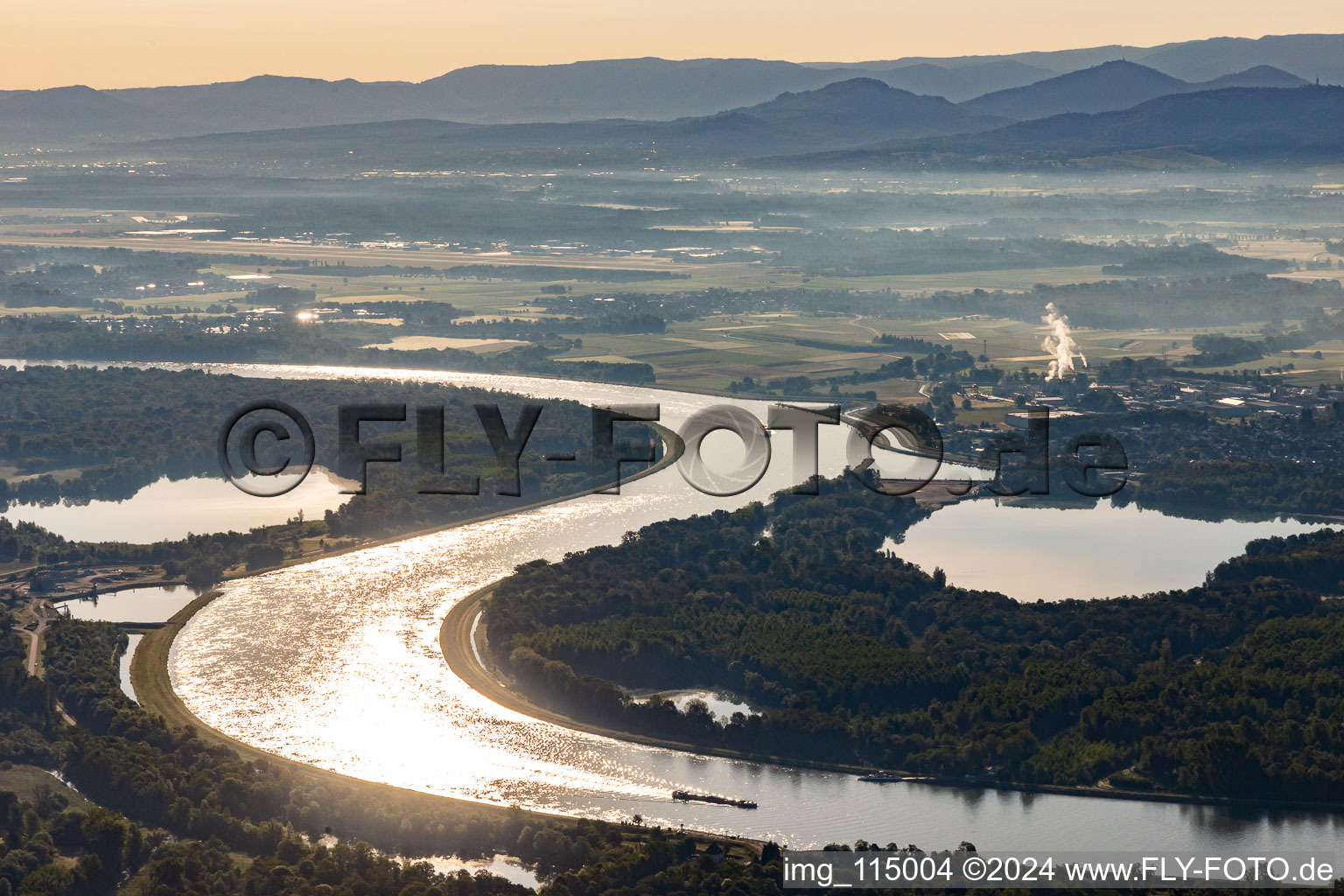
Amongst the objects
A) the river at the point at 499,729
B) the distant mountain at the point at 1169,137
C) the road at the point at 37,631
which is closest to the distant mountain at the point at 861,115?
the distant mountain at the point at 1169,137

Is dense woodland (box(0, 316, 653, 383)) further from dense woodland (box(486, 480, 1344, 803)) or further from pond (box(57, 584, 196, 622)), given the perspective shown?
dense woodland (box(486, 480, 1344, 803))

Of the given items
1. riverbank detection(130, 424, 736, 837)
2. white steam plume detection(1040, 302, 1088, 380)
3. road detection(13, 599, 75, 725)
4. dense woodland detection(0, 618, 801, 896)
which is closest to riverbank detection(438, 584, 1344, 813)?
riverbank detection(130, 424, 736, 837)

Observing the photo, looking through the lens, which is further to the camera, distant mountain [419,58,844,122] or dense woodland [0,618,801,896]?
distant mountain [419,58,844,122]

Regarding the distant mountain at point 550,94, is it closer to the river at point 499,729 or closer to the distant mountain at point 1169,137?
the distant mountain at point 1169,137

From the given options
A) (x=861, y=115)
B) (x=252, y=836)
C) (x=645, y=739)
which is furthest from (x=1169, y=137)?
(x=252, y=836)

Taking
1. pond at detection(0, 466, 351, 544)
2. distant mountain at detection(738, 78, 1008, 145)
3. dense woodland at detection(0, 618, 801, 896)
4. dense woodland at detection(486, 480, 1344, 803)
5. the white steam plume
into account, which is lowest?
dense woodland at detection(0, 618, 801, 896)

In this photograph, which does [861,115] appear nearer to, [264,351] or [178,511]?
[264,351]

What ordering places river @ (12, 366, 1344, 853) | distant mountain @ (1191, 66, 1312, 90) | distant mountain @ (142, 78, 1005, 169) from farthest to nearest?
distant mountain @ (1191, 66, 1312, 90), distant mountain @ (142, 78, 1005, 169), river @ (12, 366, 1344, 853)

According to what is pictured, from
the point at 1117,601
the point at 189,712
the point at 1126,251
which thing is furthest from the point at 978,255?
the point at 189,712
